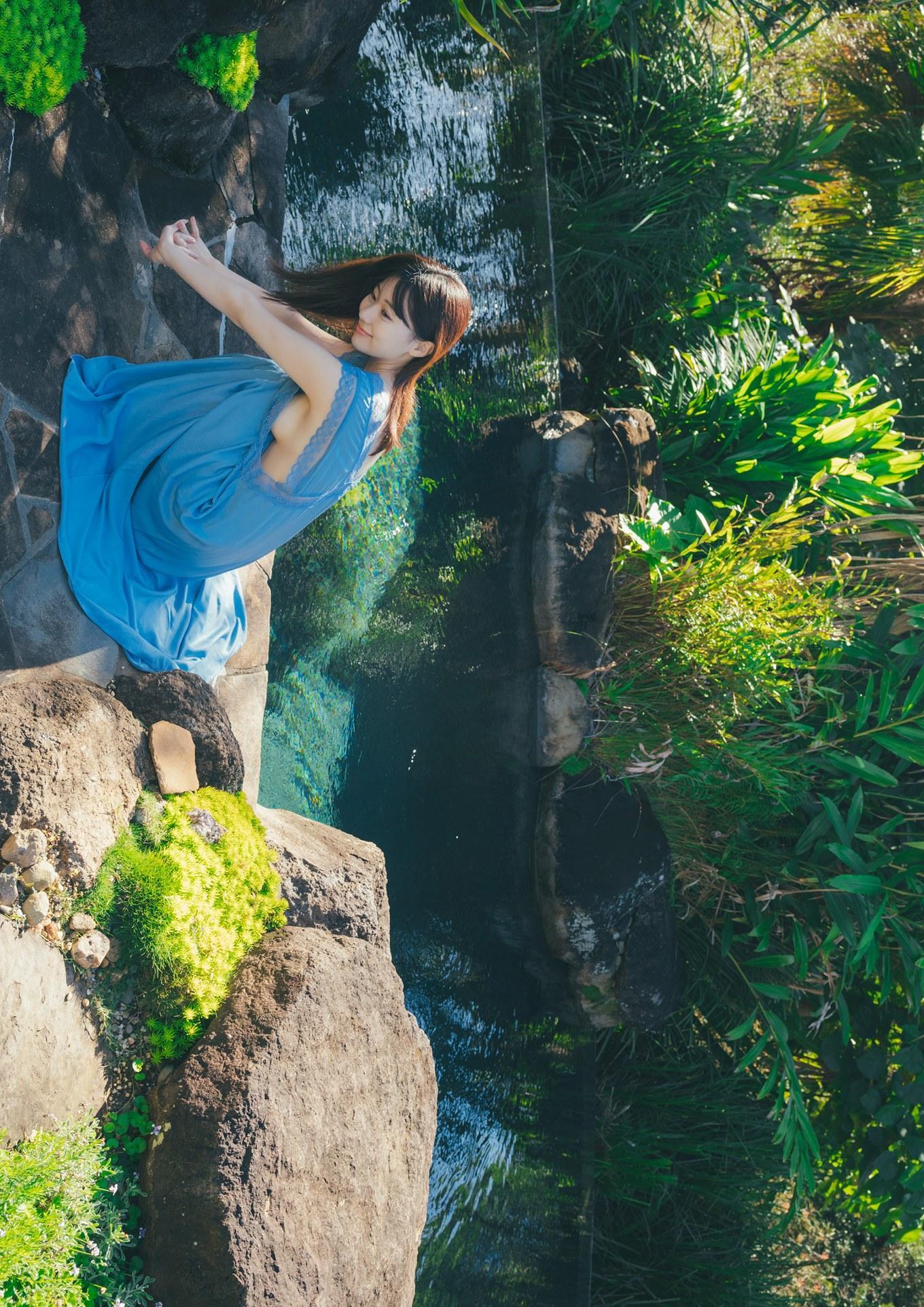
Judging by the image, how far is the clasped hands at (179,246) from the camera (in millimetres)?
2609

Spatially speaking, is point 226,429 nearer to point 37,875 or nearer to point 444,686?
point 37,875

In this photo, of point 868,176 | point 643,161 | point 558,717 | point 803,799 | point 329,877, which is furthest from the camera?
point 868,176

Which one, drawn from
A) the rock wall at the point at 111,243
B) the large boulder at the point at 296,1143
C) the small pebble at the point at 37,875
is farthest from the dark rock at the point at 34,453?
the large boulder at the point at 296,1143

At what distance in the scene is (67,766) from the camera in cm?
241

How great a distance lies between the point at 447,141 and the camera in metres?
4.61

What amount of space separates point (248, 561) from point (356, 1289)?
1947 millimetres

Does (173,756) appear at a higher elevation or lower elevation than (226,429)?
lower

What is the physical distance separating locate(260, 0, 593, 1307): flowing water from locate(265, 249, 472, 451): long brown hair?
1163 mm

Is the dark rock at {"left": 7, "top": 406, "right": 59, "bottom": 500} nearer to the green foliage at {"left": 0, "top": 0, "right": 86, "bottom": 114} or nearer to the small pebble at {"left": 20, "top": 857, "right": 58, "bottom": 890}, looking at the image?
the green foliage at {"left": 0, "top": 0, "right": 86, "bottom": 114}

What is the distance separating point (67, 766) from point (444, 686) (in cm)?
209

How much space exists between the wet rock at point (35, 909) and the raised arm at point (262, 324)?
1.30 meters

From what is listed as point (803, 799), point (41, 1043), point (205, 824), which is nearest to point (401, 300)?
point (205, 824)

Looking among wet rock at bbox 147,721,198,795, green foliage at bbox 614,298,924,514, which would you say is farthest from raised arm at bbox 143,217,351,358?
green foliage at bbox 614,298,924,514

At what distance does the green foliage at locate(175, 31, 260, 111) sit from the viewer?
288 cm
